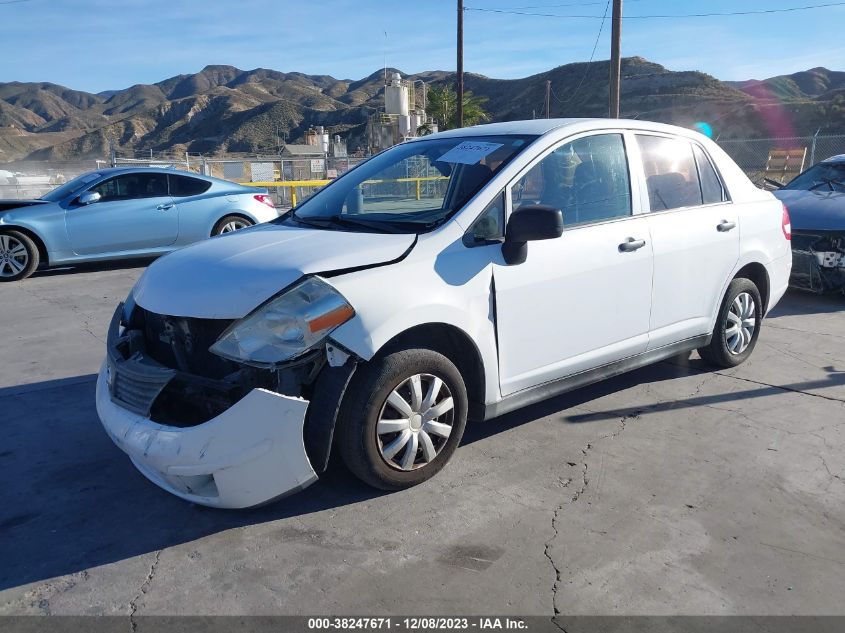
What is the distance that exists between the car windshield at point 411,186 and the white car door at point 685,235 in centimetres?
109

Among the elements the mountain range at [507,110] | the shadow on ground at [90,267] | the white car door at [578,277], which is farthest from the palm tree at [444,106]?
the white car door at [578,277]

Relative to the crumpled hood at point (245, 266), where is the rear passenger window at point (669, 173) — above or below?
above

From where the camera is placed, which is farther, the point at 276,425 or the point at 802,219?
the point at 802,219

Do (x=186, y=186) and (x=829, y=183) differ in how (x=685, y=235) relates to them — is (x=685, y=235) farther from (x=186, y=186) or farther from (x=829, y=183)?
(x=186, y=186)

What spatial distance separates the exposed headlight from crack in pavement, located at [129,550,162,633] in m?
0.90

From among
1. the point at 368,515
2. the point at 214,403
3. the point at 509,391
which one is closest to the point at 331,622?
the point at 368,515

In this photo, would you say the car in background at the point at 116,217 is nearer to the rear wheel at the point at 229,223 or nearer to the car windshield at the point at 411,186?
the rear wheel at the point at 229,223

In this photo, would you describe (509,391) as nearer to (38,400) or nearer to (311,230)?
(311,230)

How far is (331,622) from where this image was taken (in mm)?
2566

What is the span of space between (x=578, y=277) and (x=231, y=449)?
209cm

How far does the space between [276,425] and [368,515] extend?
2.20ft

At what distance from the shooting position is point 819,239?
758cm

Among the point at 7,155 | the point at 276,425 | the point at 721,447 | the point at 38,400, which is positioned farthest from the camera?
the point at 7,155

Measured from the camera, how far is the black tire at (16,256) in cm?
938
